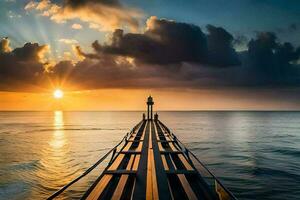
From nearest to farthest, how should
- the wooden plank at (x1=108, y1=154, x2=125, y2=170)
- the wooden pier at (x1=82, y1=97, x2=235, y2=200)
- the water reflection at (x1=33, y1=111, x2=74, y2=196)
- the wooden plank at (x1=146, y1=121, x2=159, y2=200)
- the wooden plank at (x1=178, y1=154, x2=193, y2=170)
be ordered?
the wooden plank at (x1=146, y1=121, x2=159, y2=200) < the wooden pier at (x1=82, y1=97, x2=235, y2=200) < the wooden plank at (x1=178, y1=154, x2=193, y2=170) < the wooden plank at (x1=108, y1=154, x2=125, y2=170) < the water reflection at (x1=33, y1=111, x2=74, y2=196)

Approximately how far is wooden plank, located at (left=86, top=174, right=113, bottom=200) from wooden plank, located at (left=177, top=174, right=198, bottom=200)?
2752 mm

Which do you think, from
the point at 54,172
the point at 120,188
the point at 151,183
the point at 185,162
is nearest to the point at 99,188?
the point at 120,188

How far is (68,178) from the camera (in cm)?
2072

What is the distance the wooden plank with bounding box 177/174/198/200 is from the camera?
306 inches

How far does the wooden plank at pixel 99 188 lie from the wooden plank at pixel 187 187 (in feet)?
9.03

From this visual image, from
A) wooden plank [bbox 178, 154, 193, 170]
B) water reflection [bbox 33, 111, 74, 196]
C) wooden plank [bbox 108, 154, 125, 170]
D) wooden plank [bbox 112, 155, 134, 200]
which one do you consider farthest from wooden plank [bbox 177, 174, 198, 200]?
water reflection [bbox 33, 111, 74, 196]

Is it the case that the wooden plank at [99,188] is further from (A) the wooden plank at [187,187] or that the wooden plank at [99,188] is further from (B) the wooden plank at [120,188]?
(A) the wooden plank at [187,187]

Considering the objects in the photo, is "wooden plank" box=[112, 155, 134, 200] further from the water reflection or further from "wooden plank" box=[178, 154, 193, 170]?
the water reflection

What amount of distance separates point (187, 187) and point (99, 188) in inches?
118

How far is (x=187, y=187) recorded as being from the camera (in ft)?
28.1

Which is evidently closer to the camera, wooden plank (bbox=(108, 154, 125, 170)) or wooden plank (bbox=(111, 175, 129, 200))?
wooden plank (bbox=(111, 175, 129, 200))

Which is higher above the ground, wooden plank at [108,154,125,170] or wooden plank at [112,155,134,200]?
wooden plank at [112,155,134,200]

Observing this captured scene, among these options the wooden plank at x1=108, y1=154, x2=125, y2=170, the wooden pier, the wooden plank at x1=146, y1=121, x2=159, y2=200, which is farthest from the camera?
the wooden plank at x1=108, y1=154, x2=125, y2=170

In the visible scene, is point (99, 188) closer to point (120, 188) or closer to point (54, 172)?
point (120, 188)
